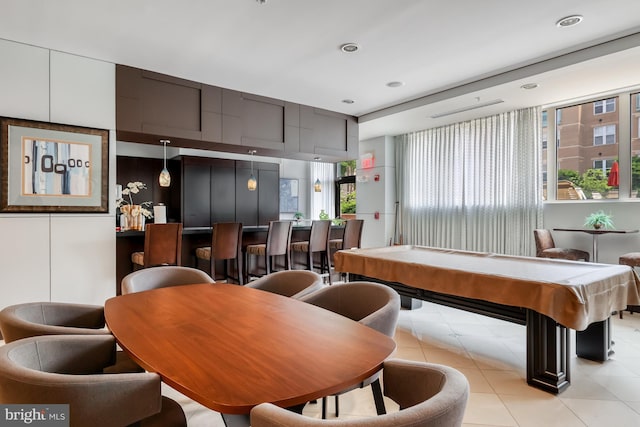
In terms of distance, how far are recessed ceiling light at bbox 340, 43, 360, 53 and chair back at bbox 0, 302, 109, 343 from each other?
125 inches

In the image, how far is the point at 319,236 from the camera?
5.39 meters

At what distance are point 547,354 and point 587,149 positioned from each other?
417 centimetres

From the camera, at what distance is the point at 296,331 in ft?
4.90

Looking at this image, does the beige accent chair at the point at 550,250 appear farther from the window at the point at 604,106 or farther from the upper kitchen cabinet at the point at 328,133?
the upper kitchen cabinet at the point at 328,133

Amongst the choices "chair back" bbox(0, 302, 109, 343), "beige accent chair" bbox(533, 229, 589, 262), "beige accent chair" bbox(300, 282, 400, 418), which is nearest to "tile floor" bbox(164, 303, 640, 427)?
"beige accent chair" bbox(300, 282, 400, 418)

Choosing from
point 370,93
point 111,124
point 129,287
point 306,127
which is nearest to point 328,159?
point 306,127

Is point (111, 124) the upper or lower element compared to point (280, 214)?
upper

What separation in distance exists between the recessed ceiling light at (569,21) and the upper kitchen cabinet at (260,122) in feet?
11.3

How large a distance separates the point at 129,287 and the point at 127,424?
1.50 m

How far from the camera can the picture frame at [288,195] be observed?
32.1 ft

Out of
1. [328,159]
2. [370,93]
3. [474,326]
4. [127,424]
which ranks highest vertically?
[370,93]

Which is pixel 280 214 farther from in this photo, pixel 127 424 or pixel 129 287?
pixel 127 424

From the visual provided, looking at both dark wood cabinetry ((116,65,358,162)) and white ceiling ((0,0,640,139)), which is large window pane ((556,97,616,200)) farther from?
dark wood cabinetry ((116,65,358,162))

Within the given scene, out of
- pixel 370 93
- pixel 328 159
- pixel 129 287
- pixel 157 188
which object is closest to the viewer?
pixel 129 287
